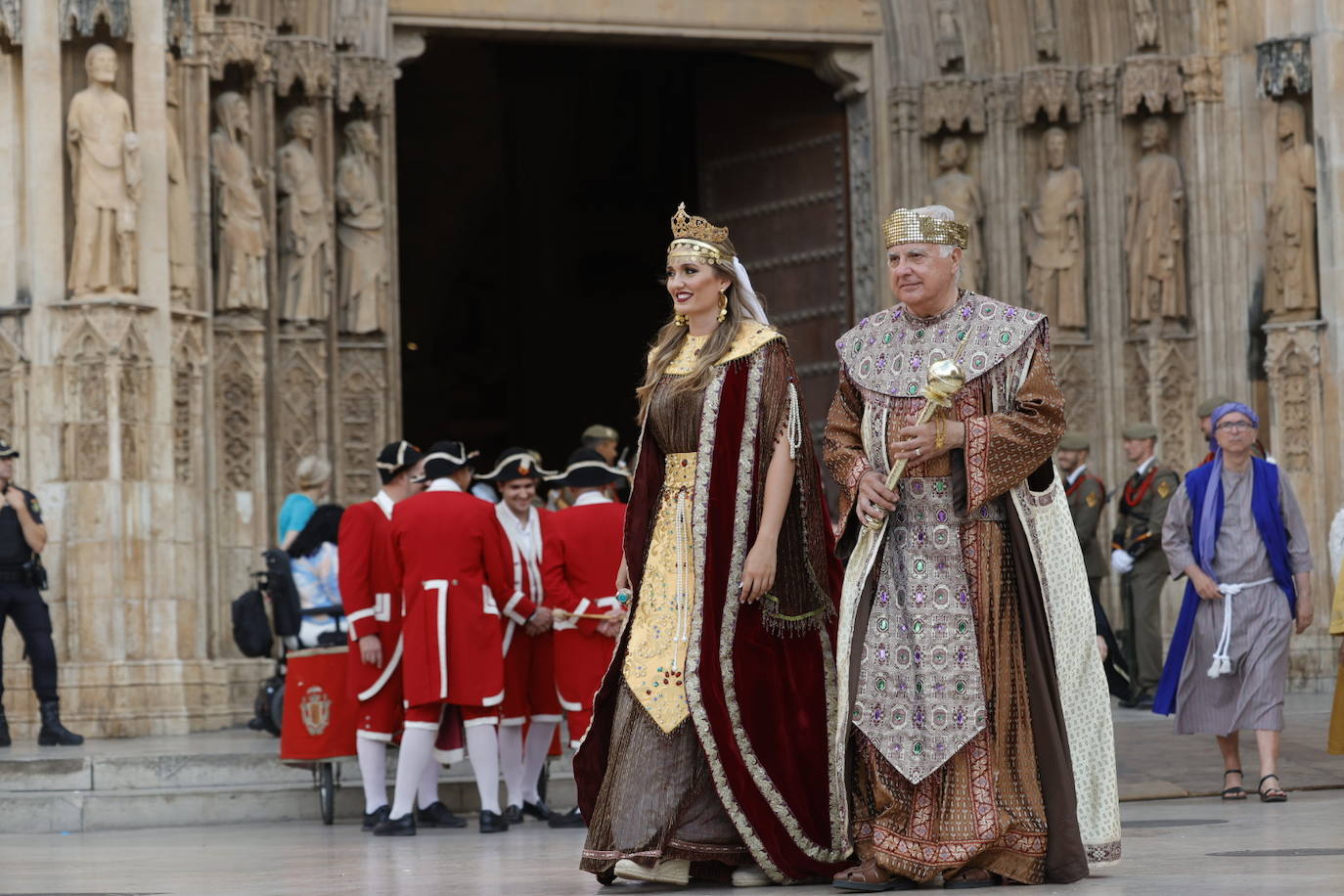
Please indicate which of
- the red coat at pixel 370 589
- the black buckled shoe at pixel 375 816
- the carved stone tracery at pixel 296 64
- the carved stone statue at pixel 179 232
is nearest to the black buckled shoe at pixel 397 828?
the black buckled shoe at pixel 375 816

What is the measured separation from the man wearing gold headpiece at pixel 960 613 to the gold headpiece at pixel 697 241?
58 cm

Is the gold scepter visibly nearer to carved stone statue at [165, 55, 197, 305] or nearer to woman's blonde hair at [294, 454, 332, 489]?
woman's blonde hair at [294, 454, 332, 489]

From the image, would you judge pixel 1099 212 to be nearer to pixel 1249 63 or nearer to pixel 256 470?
pixel 1249 63

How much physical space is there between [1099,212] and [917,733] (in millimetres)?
10588

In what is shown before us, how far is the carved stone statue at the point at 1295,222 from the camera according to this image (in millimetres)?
15867

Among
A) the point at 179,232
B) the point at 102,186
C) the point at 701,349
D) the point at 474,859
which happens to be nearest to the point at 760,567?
the point at 701,349

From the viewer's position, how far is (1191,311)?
1662 cm

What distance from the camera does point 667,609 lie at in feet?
23.8

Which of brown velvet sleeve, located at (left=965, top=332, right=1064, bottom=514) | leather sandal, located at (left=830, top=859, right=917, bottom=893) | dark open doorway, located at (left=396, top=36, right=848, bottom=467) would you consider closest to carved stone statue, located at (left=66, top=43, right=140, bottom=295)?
brown velvet sleeve, located at (left=965, top=332, right=1064, bottom=514)

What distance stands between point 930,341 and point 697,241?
83 centimetres

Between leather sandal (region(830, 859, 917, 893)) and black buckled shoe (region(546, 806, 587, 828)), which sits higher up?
leather sandal (region(830, 859, 917, 893))

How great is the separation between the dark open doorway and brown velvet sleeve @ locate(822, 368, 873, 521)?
A: 16368 mm

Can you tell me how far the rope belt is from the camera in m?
9.96

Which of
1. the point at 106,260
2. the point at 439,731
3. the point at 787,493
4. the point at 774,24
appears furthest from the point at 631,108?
the point at 787,493
